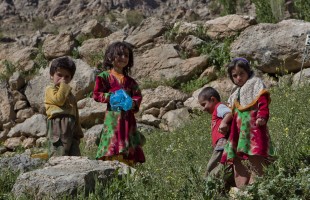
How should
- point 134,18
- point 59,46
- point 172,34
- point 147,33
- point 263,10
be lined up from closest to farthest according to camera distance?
point 172,34
point 147,33
point 59,46
point 263,10
point 134,18

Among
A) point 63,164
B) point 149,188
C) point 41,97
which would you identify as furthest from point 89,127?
point 149,188

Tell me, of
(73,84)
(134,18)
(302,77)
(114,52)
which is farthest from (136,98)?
(134,18)

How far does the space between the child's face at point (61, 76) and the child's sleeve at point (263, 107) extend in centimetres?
196

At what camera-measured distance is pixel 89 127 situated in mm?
10180

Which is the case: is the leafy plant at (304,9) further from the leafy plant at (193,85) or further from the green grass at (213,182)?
the green grass at (213,182)

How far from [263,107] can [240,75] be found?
37cm

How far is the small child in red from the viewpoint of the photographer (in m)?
4.48

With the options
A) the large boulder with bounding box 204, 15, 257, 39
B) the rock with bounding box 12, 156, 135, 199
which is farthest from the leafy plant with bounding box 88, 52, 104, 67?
the rock with bounding box 12, 156, 135, 199

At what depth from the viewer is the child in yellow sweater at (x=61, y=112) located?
201 inches

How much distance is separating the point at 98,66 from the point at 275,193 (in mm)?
8044

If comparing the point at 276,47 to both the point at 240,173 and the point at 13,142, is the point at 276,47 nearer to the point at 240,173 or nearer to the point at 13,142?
the point at 13,142

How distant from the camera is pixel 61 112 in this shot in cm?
515

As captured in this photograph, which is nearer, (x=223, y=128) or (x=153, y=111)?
(x=223, y=128)

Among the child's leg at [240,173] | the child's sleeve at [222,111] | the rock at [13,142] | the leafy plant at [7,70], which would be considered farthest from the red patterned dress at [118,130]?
the leafy plant at [7,70]
